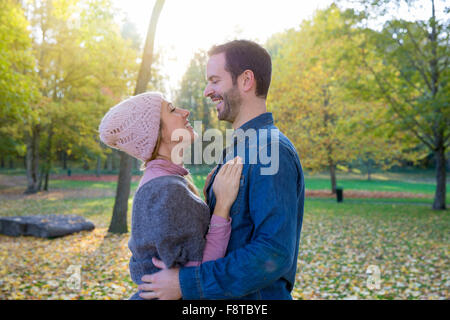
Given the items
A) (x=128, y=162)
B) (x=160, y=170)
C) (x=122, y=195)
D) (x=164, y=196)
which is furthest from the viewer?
(x=122, y=195)

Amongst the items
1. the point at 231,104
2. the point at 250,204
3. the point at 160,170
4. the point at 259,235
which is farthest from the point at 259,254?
the point at 231,104

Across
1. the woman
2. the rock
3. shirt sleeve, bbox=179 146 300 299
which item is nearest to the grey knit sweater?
the woman

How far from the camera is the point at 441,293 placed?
5.96 m

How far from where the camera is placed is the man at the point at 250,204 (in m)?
1.60

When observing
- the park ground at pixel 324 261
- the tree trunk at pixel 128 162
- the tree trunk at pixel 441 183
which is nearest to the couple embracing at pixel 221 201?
the park ground at pixel 324 261

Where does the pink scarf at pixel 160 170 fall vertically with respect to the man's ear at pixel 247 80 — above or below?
below

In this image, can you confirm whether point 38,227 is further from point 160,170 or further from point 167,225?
point 167,225

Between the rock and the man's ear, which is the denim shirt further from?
the rock

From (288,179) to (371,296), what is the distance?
17.2 feet

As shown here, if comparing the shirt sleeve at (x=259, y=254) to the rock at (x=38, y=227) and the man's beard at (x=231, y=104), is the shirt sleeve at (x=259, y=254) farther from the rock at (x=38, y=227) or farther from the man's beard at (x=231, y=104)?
the rock at (x=38, y=227)

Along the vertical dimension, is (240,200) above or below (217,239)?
above

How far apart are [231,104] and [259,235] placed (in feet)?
2.62

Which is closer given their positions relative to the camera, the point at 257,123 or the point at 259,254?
the point at 259,254

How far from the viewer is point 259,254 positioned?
1569 mm
